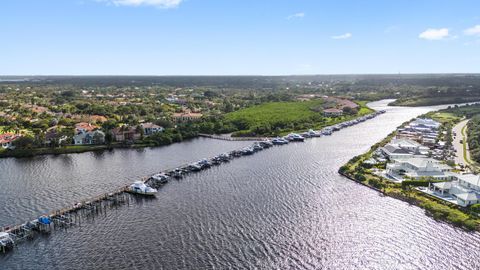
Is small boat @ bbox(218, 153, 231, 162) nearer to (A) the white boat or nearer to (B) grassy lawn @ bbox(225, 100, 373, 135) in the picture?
(A) the white boat

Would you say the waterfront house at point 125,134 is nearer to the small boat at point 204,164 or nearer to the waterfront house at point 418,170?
the small boat at point 204,164

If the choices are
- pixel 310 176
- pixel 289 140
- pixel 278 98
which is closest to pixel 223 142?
pixel 289 140

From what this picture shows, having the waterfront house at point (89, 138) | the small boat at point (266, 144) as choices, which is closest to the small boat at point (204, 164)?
the small boat at point (266, 144)

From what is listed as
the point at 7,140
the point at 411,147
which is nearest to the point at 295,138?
the point at 411,147

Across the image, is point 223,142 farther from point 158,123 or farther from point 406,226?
point 406,226

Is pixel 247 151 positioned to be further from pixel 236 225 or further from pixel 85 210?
pixel 85 210

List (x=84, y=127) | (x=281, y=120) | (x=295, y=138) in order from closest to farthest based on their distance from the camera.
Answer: (x=295, y=138)
(x=84, y=127)
(x=281, y=120)

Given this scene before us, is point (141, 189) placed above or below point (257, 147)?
below
